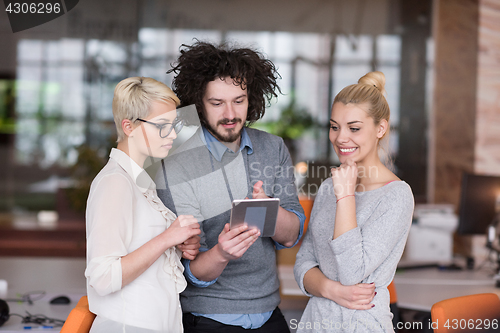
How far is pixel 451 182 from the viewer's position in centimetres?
483

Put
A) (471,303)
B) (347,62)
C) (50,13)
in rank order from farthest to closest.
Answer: (347,62) < (50,13) < (471,303)

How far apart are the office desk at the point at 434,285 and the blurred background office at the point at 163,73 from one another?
3165 millimetres

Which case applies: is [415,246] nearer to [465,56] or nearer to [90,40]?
[465,56]

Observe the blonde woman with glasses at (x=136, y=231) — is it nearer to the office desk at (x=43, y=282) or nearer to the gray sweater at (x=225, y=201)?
the gray sweater at (x=225, y=201)

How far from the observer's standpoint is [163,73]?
7195 millimetres

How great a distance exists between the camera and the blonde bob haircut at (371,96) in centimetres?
165

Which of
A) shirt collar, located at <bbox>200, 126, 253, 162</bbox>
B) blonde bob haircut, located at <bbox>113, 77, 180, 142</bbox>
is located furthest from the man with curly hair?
blonde bob haircut, located at <bbox>113, 77, 180, 142</bbox>

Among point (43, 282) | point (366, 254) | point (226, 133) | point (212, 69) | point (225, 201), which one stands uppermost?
point (212, 69)

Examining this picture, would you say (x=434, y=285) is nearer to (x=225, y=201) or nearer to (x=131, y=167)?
(x=225, y=201)

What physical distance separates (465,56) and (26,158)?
6896 mm

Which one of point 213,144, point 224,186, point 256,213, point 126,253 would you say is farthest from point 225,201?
point 126,253

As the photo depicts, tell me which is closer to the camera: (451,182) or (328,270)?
(328,270)

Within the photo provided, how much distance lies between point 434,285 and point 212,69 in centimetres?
188

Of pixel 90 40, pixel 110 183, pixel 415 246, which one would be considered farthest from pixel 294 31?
pixel 110 183
